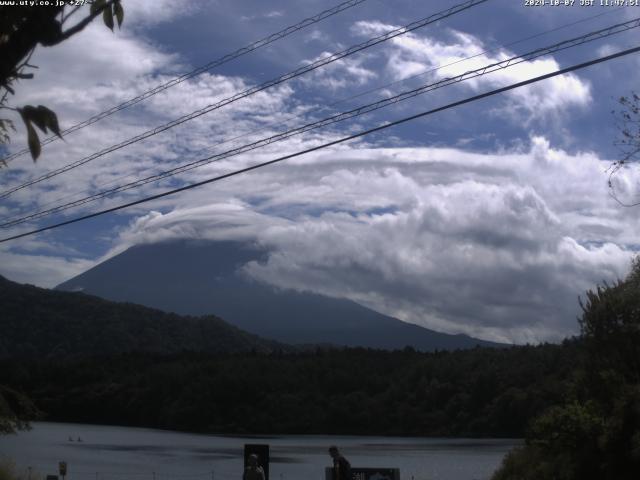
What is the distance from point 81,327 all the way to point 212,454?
67.2m

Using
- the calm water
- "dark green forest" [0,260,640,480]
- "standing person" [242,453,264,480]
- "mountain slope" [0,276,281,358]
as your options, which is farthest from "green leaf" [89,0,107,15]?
"mountain slope" [0,276,281,358]

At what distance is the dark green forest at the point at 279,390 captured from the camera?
8412 cm

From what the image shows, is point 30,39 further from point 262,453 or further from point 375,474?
point 375,474

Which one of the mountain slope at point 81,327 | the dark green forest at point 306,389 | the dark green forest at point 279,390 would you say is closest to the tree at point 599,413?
the dark green forest at point 306,389

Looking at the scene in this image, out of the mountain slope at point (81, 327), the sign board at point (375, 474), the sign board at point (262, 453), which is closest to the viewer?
the sign board at point (262, 453)

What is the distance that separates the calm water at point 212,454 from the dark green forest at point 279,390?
290 cm

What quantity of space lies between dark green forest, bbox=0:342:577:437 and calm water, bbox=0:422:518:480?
290 centimetres

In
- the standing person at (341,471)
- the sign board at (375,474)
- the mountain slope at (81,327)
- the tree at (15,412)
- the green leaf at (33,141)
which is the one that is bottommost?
the sign board at (375,474)

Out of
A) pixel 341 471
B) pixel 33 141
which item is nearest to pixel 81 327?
pixel 341 471

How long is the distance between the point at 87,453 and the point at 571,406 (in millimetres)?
57739

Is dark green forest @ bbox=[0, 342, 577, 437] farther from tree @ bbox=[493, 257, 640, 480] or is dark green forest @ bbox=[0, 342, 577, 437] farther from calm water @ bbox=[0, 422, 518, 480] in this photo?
tree @ bbox=[493, 257, 640, 480]

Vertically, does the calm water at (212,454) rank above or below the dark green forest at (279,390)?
below

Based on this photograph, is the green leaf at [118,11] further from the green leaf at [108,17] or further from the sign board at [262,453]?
the sign board at [262,453]

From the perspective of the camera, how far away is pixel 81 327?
130 meters
